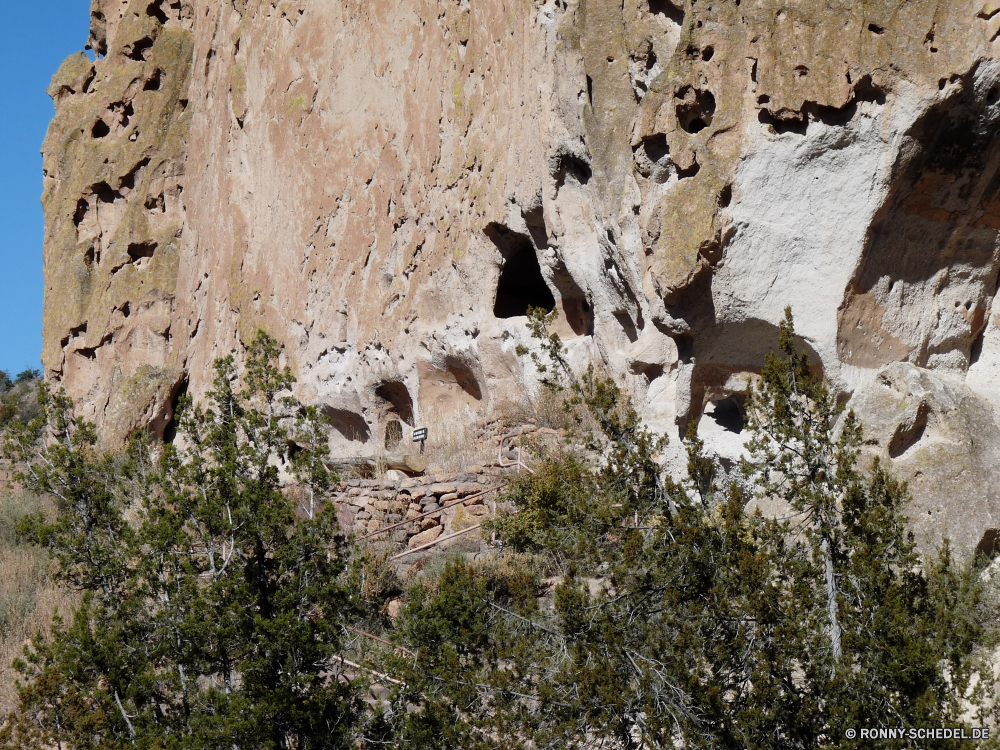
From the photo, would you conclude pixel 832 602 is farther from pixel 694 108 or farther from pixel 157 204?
pixel 157 204

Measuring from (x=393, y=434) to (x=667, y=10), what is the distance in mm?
6368

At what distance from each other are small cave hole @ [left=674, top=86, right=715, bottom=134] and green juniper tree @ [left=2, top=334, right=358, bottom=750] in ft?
9.92

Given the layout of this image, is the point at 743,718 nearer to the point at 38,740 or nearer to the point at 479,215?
the point at 38,740

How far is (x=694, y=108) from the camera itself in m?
6.39

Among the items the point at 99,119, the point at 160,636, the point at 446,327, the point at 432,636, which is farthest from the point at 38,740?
the point at 99,119

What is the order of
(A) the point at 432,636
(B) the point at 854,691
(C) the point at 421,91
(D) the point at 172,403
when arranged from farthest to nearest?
(D) the point at 172,403 < (C) the point at 421,91 < (A) the point at 432,636 < (B) the point at 854,691

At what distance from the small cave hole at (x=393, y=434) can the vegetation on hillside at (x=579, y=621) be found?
18.9 feet

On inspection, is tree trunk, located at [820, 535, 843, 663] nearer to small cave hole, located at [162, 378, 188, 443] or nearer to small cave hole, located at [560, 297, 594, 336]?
small cave hole, located at [560, 297, 594, 336]

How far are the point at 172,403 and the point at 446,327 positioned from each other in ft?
21.9

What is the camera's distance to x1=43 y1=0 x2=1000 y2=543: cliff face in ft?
18.9

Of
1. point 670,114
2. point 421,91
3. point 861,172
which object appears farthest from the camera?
point 421,91

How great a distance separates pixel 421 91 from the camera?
1076cm

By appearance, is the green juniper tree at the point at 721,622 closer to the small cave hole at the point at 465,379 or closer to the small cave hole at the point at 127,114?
the small cave hole at the point at 465,379

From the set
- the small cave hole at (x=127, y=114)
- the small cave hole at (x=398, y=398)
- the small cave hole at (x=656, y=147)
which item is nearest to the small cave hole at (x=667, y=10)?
the small cave hole at (x=656, y=147)
